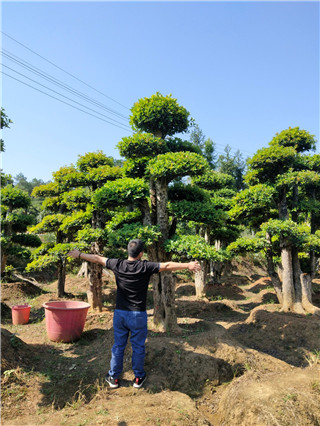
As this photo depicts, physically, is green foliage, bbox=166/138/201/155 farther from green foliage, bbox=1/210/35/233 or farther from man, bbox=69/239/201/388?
green foliage, bbox=1/210/35/233

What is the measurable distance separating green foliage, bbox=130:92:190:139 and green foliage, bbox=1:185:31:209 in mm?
8417

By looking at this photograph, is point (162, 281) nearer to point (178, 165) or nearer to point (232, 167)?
point (178, 165)

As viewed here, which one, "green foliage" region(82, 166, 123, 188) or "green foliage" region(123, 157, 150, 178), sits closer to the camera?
"green foliage" region(123, 157, 150, 178)

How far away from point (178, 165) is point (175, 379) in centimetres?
441

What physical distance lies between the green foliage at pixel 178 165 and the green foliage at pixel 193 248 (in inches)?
64.6

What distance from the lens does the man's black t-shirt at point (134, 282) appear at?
154 inches

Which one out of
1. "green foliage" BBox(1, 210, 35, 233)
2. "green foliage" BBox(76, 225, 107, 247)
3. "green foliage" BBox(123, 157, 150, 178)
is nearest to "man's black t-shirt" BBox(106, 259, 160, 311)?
"green foliage" BBox(123, 157, 150, 178)

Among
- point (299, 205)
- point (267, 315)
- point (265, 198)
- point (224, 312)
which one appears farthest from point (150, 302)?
point (299, 205)

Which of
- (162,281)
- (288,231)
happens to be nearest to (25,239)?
(162,281)

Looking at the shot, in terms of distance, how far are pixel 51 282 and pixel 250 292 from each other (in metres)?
13.2

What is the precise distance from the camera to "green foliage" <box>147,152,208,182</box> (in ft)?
20.9

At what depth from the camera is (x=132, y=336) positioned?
3.98 meters

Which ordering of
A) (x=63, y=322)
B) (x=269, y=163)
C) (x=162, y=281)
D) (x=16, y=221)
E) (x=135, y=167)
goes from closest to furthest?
(x=63, y=322) < (x=162, y=281) < (x=135, y=167) < (x=269, y=163) < (x=16, y=221)

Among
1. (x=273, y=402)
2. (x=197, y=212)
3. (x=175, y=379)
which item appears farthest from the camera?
(x=197, y=212)
